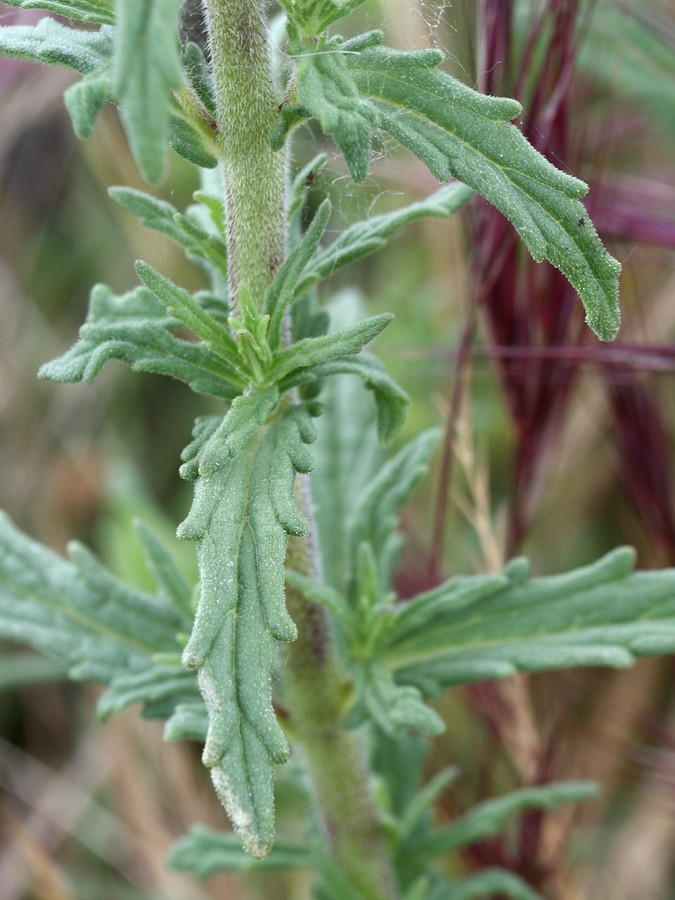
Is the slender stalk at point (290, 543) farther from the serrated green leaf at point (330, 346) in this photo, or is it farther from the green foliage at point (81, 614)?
the green foliage at point (81, 614)

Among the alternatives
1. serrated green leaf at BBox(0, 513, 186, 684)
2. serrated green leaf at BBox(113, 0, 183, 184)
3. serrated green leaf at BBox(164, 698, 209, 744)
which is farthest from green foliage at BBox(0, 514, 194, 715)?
serrated green leaf at BBox(113, 0, 183, 184)

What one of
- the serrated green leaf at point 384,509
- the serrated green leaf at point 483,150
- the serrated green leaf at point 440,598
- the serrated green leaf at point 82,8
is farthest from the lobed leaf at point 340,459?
the serrated green leaf at point 82,8

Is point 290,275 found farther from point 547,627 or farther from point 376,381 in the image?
point 547,627

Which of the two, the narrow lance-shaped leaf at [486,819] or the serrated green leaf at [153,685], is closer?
the serrated green leaf at [153,685]

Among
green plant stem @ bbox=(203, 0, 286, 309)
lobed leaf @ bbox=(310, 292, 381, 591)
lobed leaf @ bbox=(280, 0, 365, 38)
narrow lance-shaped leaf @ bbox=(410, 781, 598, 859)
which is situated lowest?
narrow lance-shaped leaf @ bbox=(410, 781, 598, 859)

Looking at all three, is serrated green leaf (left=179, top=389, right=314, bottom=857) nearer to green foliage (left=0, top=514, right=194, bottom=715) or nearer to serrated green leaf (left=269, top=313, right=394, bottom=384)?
serrated green leaf (left=269, top=313, right=394, bottom=384)

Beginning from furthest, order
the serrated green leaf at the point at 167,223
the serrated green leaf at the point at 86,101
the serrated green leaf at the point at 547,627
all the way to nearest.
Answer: the serrated green leaf at the point at 547,627 < the serrated green leaf at the point at 167,223 < the serrated green leaf at the point at 86,101
